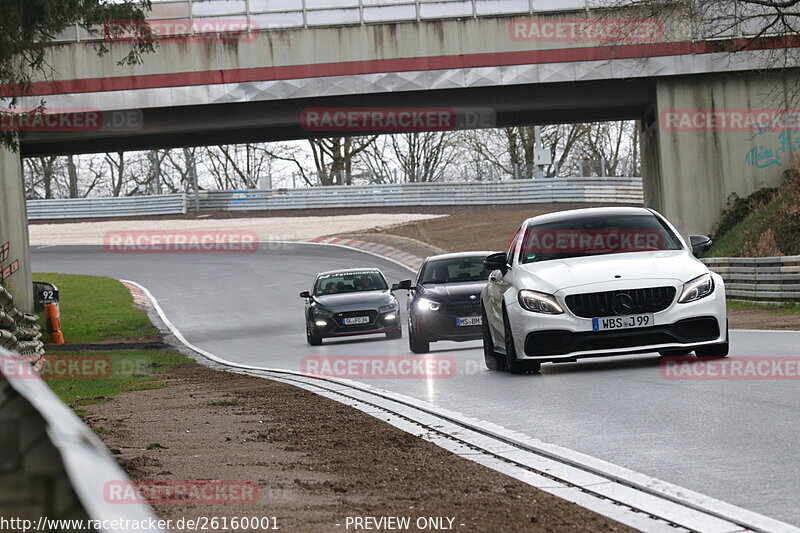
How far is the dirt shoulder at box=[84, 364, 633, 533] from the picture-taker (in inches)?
201

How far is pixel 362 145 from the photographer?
8919 centimetres

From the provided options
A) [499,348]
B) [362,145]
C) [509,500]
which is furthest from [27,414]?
[362,145]

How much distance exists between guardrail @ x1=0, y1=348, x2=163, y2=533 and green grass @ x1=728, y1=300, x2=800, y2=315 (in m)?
21.6

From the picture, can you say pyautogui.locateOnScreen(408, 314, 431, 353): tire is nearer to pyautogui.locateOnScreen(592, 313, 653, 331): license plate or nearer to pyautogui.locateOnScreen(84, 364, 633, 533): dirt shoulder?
pyautogui.locateOnScreen(84, 364, 633, 533): dirt shoulder

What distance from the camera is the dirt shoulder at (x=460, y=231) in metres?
50.8

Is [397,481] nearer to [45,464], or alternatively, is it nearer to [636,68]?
[45,464]

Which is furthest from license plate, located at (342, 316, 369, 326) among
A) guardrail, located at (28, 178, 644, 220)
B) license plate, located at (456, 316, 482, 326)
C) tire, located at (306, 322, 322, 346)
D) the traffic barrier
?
guardrail, located at (28, 178, 644, 220)

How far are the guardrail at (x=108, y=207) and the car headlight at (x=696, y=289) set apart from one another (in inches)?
2399

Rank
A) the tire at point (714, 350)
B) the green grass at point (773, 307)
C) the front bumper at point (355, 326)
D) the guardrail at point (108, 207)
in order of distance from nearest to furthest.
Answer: the tire at point (714, 350), the green grass at point (773, 307), the front bumper at point (355, 326), the guardrail at point (108, 207)

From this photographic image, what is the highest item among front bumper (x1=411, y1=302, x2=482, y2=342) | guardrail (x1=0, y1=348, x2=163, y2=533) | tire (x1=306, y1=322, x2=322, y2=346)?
guardrail (x1=0, y1=348, x2=163, y2=533)

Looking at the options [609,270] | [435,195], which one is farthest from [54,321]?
[435,195]

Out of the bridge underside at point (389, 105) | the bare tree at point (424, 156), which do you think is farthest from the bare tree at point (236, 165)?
the bridge underside at point (389, 105)

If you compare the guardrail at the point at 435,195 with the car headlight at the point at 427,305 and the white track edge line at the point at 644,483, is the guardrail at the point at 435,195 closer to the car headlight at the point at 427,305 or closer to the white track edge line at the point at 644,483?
the car headlight at the point at 427,305

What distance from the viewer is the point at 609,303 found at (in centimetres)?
1184
